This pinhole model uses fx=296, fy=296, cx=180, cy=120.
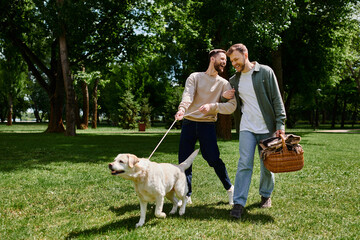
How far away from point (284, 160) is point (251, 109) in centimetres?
100

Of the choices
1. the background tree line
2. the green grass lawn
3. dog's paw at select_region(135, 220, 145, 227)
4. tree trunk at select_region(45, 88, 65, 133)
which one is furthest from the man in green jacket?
tree trunk at select_region(45, 88, 65, 133)

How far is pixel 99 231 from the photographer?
152 inches

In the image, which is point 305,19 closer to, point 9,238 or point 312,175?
point 312,175

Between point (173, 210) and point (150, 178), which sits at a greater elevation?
point (150, 178)

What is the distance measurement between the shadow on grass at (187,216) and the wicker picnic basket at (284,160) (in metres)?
0.81

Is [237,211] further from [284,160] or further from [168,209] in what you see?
[168,209]

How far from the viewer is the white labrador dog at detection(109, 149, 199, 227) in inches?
144

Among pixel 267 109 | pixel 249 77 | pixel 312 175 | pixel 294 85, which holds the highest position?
pixel 294 85

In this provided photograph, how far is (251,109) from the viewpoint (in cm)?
471

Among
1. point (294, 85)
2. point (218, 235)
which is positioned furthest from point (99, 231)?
point (294, 85)

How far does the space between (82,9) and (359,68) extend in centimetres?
3304

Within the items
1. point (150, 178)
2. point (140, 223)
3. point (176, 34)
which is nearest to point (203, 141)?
point (150, 178)

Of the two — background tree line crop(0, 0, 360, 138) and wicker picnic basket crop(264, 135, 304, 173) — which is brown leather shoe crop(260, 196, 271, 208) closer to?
wicker picnic basket crop(264, 135, 304, 173)

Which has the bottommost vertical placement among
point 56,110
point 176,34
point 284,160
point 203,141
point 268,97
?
point 284,160
